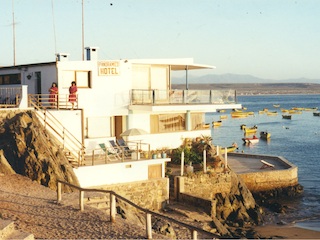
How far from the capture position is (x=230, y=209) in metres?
30.8

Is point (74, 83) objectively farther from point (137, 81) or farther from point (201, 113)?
point (201, 113)

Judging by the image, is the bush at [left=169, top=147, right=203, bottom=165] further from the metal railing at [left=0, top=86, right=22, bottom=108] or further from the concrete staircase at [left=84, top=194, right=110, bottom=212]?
the concrete staircase at [left=84, top=194, right=110, bottom=212]

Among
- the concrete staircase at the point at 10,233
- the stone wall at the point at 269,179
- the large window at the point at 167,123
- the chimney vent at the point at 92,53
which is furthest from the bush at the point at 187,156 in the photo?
the concrete staircase at the point at 10,233

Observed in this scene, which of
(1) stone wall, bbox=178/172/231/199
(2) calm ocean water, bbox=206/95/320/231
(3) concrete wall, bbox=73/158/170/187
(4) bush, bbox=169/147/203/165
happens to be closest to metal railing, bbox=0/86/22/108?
(3) concrete wall, bbox=73/158/170/187

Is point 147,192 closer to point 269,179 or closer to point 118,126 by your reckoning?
point 118,126

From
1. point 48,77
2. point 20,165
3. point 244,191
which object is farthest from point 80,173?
point 244,191

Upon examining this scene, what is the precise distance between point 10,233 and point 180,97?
809 inches

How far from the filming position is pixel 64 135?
91.0 ft

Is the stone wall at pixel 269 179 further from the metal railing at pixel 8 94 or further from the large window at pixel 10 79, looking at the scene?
the large window at pixel 10 79

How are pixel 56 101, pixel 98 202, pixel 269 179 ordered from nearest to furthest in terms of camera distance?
pixel 98 202
pixel 56 101
pixel 269 179

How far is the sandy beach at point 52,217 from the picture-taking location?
51.8 feet

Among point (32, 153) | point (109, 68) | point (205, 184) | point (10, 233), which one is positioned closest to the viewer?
point (10, 233)

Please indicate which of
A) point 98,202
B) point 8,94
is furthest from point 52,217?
point 8,94

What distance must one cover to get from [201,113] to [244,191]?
6.63 m
